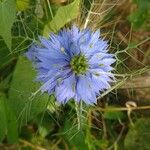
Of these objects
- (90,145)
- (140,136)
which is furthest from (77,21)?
(140,136)

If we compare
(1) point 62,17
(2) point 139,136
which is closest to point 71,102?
(1) point 62,17

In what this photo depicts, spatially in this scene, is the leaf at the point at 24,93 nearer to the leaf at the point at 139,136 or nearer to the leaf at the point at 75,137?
the leaf at the point at 75,137

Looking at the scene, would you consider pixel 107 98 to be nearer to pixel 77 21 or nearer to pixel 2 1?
pixel 77 21

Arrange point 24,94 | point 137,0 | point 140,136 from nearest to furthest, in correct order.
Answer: point 24,94
point 137,0
point 140,136

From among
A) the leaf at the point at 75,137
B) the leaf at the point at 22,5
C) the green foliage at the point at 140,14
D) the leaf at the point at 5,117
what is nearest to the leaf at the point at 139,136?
the leaf at the point at 75,137

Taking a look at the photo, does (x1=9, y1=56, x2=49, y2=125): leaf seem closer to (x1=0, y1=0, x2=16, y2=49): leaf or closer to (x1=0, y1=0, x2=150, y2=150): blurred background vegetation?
(x1=0, y1=0, x2=150, y2=150): blurred background vegetation

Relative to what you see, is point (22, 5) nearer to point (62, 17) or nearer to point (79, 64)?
point (62, 17)
